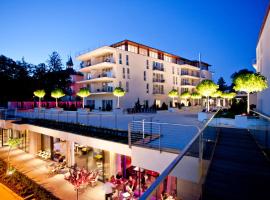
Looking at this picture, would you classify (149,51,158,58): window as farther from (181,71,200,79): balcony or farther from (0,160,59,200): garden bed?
(0,160,59,200): garden bed

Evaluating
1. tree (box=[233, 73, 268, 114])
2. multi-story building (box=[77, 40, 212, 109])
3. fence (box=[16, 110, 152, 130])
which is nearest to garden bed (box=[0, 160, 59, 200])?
fence (box=[16, 110, 152, 130])

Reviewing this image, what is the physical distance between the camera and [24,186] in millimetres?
12891

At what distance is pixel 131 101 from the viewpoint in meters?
35.3

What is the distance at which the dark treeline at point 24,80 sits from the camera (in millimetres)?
40938

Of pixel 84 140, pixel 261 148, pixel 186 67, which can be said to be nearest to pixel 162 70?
pixel 186 67

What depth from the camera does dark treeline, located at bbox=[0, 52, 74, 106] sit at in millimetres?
40938

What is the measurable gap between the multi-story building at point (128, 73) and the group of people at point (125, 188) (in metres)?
21.5

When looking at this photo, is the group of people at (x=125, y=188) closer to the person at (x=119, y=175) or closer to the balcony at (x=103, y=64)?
the person at (x=119, y=175)

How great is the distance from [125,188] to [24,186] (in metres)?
6.83

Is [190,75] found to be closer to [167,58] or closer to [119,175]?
[167,58]

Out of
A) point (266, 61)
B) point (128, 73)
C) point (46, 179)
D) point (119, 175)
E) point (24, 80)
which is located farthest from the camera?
point (24, 80)

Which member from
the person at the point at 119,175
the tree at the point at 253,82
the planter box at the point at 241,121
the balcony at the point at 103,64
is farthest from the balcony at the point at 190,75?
the person at the point at 119,175

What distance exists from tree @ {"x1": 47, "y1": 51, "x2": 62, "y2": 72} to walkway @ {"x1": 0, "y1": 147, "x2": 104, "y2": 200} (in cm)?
3915

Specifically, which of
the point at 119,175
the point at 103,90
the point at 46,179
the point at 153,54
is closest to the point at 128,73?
the point at 103,90
